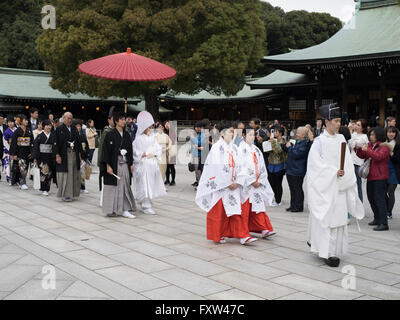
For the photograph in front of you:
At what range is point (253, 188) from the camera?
634cm

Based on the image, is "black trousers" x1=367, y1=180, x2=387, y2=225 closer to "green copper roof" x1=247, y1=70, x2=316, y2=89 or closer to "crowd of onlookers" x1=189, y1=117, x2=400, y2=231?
"crowd of onlookers" x1=189, y1=117, x2=400, y2=231

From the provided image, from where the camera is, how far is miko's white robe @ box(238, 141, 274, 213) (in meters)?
6.16

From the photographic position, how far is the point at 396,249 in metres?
5.96

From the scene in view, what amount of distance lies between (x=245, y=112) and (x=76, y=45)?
13.5 m

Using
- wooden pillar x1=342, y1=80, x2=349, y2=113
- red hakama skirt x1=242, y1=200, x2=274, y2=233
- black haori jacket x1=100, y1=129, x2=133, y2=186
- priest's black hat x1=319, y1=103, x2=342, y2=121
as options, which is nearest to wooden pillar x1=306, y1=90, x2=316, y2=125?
wooden pillar x1=342, y1=80, x2=349, y2=113

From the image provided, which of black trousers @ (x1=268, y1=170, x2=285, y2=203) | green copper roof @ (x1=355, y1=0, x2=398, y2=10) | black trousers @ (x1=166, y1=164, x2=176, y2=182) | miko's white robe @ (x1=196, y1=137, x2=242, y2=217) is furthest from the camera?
green copper roof @ (x1=355, y1=0, x2=398, y2=10)

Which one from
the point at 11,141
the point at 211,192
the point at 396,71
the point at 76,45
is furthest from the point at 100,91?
the point at 211,192

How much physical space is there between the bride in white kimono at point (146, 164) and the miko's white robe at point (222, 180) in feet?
7.86

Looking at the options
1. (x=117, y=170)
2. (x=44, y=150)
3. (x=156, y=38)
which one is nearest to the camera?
(x=117, y=170)

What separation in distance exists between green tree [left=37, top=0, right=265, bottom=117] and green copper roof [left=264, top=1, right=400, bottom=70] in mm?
2547

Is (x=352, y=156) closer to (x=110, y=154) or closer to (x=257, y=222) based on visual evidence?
(x=257, y=222)

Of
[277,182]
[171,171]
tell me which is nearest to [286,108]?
[171,171]

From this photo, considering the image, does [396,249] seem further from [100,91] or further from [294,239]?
[100,91]

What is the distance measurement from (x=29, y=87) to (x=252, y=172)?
1038 inches
